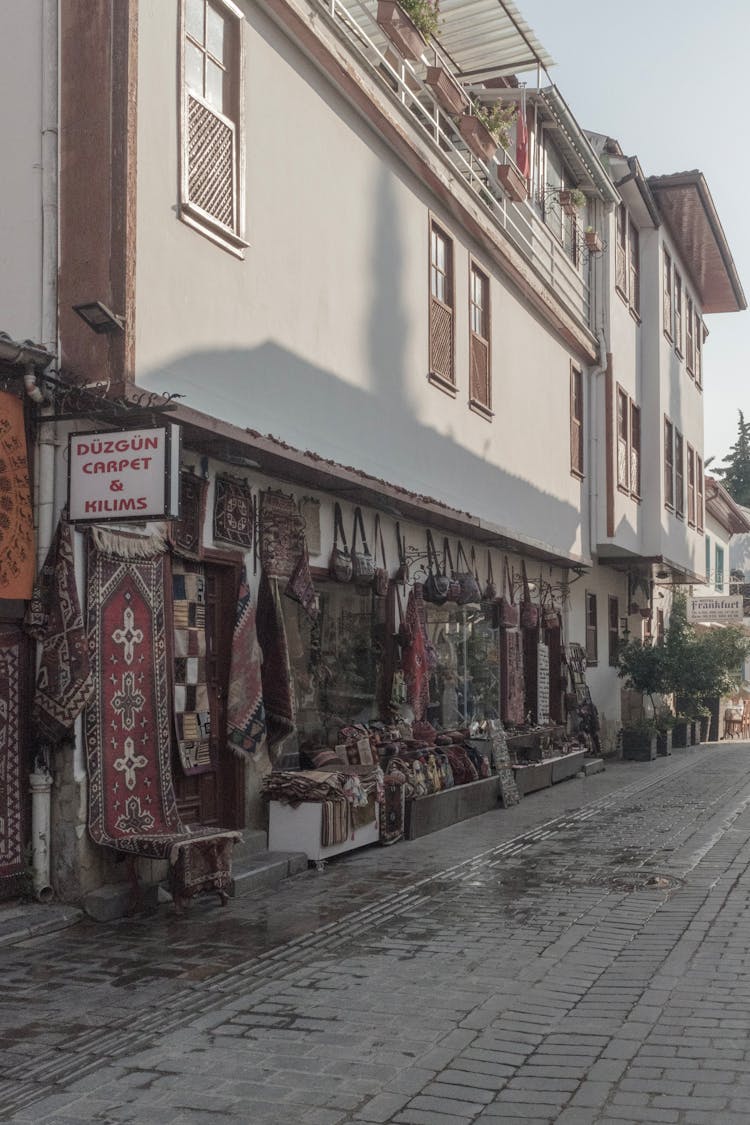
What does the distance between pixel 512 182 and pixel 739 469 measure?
157 feet

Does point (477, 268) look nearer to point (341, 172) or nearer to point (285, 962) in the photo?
point (341, 172)

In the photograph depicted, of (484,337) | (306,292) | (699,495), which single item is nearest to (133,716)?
(306,292)

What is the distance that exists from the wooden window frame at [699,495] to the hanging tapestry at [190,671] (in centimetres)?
2027

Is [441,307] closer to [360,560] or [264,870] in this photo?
[360,560]

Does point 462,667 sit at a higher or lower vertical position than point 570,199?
lower

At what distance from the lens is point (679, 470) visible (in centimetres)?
2639

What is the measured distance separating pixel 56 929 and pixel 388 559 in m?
6.35

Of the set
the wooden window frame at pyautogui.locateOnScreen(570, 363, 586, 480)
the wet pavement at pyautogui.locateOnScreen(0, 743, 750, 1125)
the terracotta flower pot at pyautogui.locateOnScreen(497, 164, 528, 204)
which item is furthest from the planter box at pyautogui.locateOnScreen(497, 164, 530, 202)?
the wet pavement at pyautogui.locateOnScreen(0, 743, 750, 1125)

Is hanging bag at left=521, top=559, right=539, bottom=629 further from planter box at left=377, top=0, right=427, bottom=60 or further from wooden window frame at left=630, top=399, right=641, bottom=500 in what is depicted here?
planter box at left=377, top=0, right=427, bottom=60

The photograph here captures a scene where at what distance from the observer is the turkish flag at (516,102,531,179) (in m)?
17.2

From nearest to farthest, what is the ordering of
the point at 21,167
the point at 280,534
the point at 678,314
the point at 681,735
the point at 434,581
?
the point at 21,167 < the point at 280,534 < the point at 434,581 < the point at 681,735 < the point at 678,314

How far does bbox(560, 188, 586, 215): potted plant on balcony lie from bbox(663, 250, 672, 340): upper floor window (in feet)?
17.6

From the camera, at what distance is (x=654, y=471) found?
23.7m

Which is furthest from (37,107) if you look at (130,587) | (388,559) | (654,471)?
(654,471)
